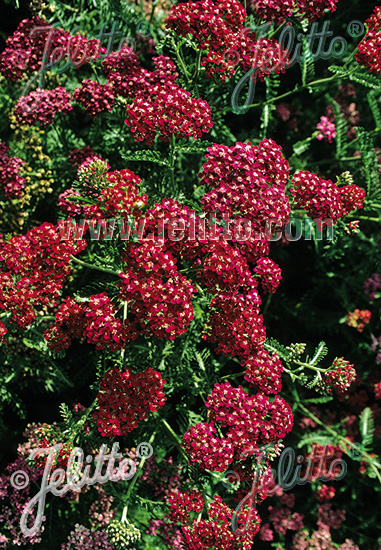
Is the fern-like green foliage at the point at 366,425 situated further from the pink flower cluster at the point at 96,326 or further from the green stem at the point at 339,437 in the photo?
the pink flower cluster at the point at 96,326

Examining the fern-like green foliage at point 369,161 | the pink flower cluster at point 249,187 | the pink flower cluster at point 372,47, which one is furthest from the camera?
the fern-like green foliage at point 369,161

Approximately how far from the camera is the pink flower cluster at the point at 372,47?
273cm

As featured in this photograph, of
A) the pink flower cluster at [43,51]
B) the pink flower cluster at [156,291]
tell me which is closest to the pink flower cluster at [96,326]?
the pink flower cluster at [156,291]

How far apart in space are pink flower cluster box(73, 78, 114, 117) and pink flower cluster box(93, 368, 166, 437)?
5.14ft

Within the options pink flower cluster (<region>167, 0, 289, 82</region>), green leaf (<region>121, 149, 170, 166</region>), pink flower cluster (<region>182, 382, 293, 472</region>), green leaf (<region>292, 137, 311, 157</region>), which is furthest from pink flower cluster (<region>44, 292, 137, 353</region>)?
green leaf (<region>292, 137, 311, 157</region>)

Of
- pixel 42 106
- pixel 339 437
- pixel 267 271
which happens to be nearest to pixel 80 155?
pixel 42 106

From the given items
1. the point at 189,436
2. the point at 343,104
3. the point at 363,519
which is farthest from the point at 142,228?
the point at 363,519

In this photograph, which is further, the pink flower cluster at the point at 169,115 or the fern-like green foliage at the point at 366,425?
the fern-like green foliage at the point at 366,425

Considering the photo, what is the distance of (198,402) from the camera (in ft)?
12.3

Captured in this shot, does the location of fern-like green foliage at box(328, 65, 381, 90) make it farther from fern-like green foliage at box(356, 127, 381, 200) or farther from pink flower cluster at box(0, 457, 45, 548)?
pink flower cluster at box(0, 457, 45, 548)

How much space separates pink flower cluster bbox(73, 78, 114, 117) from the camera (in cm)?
279

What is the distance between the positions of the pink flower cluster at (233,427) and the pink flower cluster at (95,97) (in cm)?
173

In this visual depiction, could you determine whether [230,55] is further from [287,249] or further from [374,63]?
[287,249]

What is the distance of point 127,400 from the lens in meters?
2.25
